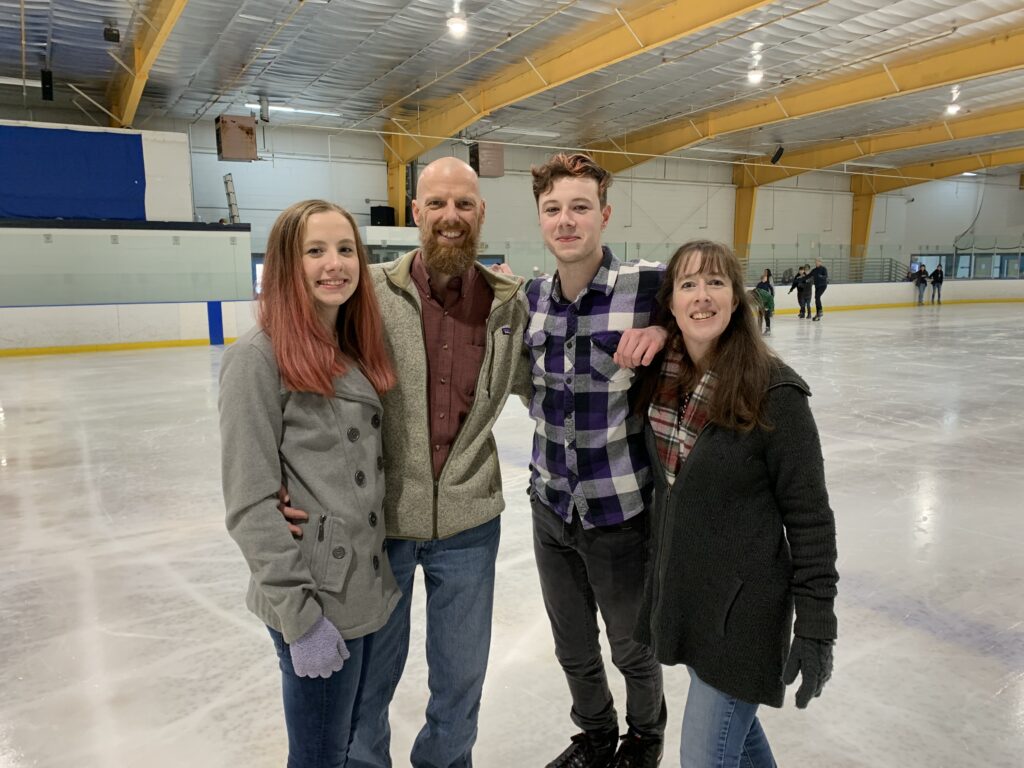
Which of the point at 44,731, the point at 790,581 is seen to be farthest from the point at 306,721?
the point at 44,731

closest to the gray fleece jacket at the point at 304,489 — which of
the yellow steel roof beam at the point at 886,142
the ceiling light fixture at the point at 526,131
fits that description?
the ceiling light fixture at the point at 526,131

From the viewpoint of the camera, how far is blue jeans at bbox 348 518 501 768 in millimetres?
1809

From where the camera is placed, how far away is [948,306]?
24.3 meters

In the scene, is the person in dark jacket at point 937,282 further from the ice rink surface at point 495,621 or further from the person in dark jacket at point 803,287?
the ice rink surface at point 495,621

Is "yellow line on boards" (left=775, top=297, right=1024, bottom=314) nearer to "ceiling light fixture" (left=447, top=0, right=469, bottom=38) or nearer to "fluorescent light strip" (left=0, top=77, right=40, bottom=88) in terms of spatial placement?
"ceiling light fixture" (left=447, top=0, right=469, bottom=38)

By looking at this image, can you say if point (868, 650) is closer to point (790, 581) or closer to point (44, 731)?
point (790, 581)

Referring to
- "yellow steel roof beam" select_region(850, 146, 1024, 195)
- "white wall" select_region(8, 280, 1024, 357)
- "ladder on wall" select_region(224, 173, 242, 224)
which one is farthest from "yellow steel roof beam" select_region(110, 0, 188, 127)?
"yellow steel roof beam" select_region(850, 146, 1024, 195)

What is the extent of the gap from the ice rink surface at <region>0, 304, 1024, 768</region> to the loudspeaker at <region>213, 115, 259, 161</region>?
31.3 ft

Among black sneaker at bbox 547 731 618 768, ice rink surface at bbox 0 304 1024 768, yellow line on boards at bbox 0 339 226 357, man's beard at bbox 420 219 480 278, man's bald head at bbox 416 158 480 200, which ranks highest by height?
man's bald head at bbox 416 158 480 200

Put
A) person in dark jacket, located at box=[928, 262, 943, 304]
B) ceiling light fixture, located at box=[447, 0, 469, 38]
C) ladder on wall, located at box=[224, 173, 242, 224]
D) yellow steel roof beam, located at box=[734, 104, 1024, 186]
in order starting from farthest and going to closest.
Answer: person in dark jacket, located at box=[928, 262, 943, 304]
yellow steel roof beam, located at box=[734, 104, 1024, 186]
ladder on wall, located at box=[224, 173, 242, 224]
ceiling light fixture, located at box=[447, 0, 469, 38]

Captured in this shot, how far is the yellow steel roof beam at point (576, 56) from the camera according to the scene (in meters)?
10.0

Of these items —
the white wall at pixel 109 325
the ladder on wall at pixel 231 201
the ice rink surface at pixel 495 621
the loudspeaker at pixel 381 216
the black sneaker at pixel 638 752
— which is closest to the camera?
the black sneaker at pixel 638 752

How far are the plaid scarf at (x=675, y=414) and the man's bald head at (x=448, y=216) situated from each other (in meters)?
0.57

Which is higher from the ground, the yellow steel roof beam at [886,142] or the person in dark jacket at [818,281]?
the yellow steel roof beam at [886,142]
